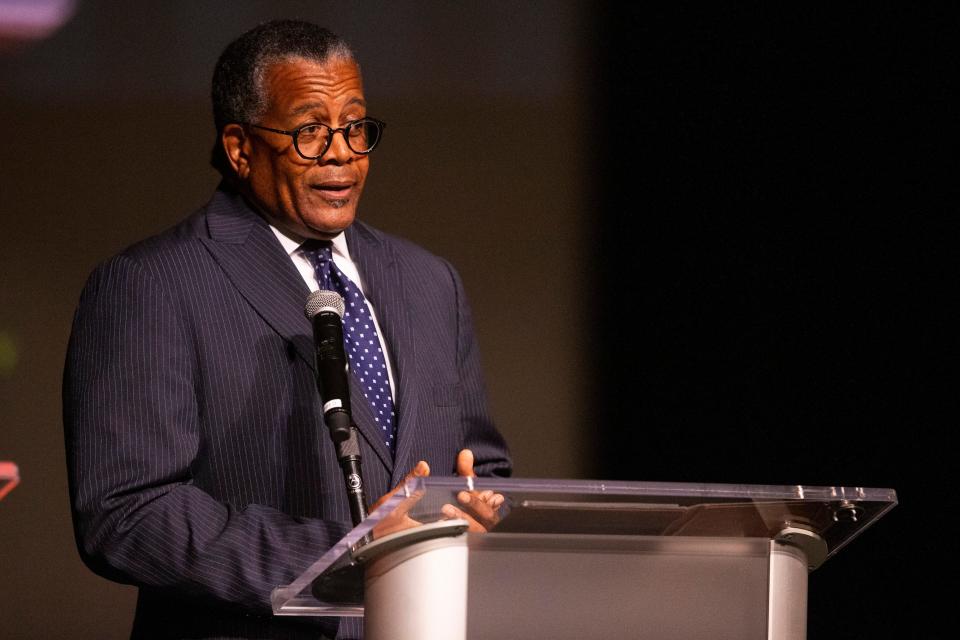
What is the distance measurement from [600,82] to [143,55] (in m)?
1.24

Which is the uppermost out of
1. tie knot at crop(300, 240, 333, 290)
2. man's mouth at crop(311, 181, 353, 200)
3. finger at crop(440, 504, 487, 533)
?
man's mouth at crop(311, 181, 353, 200)

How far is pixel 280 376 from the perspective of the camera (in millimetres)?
2047

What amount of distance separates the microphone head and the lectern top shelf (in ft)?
1.56

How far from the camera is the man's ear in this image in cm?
224

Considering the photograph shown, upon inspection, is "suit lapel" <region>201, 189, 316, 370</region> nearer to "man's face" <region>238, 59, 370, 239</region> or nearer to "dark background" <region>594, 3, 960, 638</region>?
"man's face" <region>238, 59, 370, 239</region>

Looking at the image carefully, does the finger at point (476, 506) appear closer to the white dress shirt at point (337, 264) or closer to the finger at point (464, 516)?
the finger at point (464, 516)

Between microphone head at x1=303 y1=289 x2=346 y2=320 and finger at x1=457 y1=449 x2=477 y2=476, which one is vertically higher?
microphone head at x1=303 y1=289 x2=346 y2=320

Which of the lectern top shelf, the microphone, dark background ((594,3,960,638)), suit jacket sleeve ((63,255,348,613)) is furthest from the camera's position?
dark background ((594,3,960,638))

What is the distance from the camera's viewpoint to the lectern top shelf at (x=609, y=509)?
1327 mm

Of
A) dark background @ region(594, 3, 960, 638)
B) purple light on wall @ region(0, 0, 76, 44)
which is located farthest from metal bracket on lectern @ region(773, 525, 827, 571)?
purple light on wall @ region(0, 0, 76, 44)

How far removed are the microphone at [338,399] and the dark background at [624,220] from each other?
1.75 m

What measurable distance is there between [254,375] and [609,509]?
33.8 inches

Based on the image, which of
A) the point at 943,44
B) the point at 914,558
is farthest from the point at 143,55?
the point at 914,558

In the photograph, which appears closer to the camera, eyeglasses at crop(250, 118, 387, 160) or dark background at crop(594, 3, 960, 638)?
eyeglasses at crop(250, 118, 387, 160)
